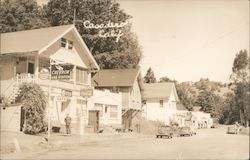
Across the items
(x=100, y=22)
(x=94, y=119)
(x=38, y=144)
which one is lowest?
(x=38, y=144)

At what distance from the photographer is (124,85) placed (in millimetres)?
47750

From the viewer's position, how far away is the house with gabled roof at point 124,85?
47719mm

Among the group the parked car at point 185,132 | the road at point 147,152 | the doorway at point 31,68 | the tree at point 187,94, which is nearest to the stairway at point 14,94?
the doorway at point 31,68

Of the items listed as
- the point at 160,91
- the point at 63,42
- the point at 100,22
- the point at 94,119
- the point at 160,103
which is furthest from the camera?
the point at 160,91

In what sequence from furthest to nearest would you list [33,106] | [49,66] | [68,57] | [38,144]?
[68,57] → [49,66] → [33,106] → [38,144]

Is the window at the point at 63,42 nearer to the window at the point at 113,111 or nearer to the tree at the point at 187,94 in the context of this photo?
the window at the point at 113,111

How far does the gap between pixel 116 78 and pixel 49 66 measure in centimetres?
1653

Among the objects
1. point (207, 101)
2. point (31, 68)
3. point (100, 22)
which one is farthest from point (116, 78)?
point (207, 101)

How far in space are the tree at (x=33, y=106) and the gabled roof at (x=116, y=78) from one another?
20778 millimetres

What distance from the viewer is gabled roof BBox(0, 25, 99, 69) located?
30266mm

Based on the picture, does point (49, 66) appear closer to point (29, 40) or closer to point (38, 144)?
point (29, 40)

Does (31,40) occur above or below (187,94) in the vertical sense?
below

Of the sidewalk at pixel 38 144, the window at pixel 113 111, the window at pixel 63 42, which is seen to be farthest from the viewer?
the window at pixel 113 111

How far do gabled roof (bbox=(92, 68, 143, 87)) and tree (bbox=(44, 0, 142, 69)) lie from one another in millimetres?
3337
